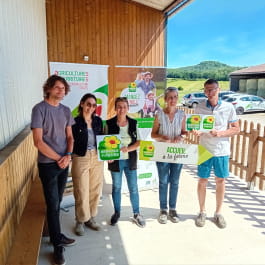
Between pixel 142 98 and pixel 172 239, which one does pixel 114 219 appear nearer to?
pixel 172 239

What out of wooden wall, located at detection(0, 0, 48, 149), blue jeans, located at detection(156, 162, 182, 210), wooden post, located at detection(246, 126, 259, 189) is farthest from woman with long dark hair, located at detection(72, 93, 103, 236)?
wooden post, located at detection(246, 126, 259, 189)

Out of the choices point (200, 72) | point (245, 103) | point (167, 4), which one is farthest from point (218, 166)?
point (245, 103)

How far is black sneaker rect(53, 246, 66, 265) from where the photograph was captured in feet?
6.66

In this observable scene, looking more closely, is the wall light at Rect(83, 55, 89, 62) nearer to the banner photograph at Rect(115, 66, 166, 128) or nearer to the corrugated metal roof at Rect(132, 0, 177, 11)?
the corrugated metal roof at Rect(132, 0, 177, 11)

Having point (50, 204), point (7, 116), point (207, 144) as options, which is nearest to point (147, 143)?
point (207, 144)

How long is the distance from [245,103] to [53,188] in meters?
16.9

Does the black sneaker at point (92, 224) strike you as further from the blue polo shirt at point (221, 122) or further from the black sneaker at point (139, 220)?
the blue polo shirt at point (221, 122)

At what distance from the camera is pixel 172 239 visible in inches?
95.7

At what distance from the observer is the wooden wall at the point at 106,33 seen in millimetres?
5477

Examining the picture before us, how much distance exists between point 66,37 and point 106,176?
3381 mm

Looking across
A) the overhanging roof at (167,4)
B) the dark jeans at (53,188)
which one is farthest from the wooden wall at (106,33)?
the dark jeans at (53,188)

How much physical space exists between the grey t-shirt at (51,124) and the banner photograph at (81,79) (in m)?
1.23

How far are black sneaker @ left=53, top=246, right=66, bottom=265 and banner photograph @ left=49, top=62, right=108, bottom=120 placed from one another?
5.54ft

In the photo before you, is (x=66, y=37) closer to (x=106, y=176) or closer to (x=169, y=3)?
(x=169, y=3)
